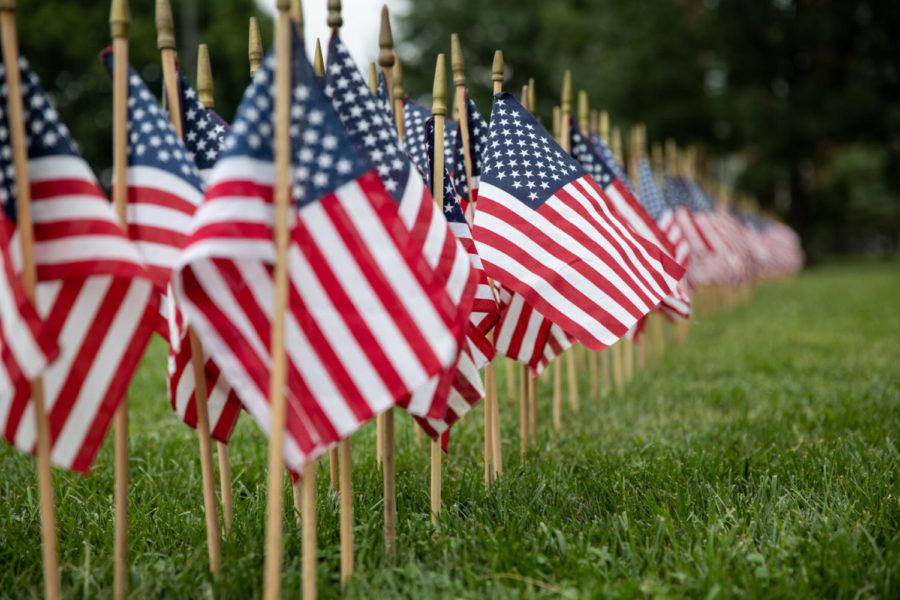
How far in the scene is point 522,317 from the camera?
14.8ft

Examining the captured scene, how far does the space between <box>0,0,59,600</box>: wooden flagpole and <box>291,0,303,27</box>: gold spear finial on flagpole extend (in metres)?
0.83

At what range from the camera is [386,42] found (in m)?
3.36

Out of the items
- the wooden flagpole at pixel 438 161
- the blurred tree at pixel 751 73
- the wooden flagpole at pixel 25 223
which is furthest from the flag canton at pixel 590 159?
the blurred tree at pixel 751 73

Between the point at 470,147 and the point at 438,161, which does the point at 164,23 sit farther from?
the point at 470,147

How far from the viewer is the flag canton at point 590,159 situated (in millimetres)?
5871

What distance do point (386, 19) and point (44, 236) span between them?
1464 mm

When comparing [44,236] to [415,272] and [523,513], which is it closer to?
[415,272]

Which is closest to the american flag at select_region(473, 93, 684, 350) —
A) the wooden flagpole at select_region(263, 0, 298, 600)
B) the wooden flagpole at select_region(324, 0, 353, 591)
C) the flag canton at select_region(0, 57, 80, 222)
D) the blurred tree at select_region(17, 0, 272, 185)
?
the wooden flagpole at select_region(324, 0, 353, 591)

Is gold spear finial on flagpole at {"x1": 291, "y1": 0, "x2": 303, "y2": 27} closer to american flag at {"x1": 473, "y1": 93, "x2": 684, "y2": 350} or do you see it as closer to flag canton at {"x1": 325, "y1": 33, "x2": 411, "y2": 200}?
flag canton at {"x1": 325, "y1": 33, "x2": 411, "y2": 200}

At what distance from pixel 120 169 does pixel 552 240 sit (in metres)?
2.06

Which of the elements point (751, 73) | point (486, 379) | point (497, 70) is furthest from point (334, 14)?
point (751, 73)

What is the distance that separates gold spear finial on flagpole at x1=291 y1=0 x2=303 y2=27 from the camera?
2.78m

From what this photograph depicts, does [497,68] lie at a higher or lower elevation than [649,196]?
higher

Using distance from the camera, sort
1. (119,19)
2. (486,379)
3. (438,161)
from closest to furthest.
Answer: (119,19)
(438,161)
(486,379)
